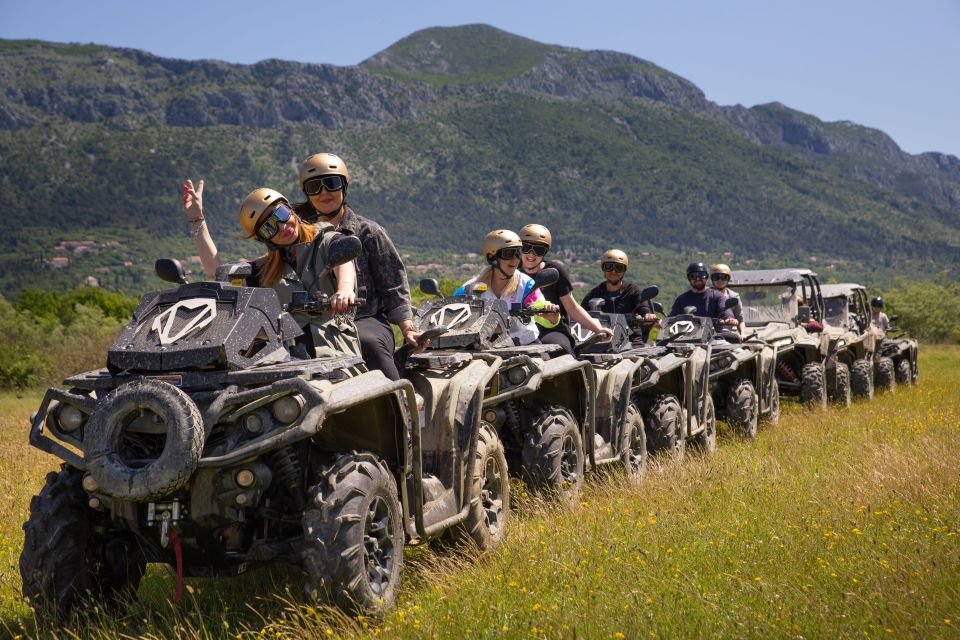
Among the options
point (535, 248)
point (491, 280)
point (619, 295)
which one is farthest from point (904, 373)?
point (491, 280)

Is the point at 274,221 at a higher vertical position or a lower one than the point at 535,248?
higher

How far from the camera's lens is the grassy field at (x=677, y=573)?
4766 mm

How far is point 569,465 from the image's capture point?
7.96 m

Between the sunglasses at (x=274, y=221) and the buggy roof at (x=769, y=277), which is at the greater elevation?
the sunglasses at (x=274, y=221)

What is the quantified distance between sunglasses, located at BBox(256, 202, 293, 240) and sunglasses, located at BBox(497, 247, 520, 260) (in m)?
2.97

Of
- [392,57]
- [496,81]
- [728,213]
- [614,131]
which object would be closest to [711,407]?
[728,213]

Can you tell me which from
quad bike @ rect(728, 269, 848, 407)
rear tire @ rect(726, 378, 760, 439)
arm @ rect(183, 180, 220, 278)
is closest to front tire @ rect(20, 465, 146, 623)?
arm @ rect(183, 180, 220, 278)

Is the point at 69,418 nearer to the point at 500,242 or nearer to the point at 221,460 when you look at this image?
the point at 221,460

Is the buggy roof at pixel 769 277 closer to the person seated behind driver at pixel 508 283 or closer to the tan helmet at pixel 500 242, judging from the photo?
the person seated behind driver at pixel 508 283

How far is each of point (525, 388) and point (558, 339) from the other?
1.68 metres

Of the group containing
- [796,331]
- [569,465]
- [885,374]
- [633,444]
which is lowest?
[885,374]

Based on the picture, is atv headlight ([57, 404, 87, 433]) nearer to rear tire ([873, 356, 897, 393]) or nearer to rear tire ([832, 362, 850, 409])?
rear tire ([832, 362, 850, 409])

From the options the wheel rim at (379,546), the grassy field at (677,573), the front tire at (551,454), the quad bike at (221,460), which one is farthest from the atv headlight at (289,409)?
the front tire at (551,454)

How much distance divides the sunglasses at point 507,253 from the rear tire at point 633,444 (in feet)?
5.35
